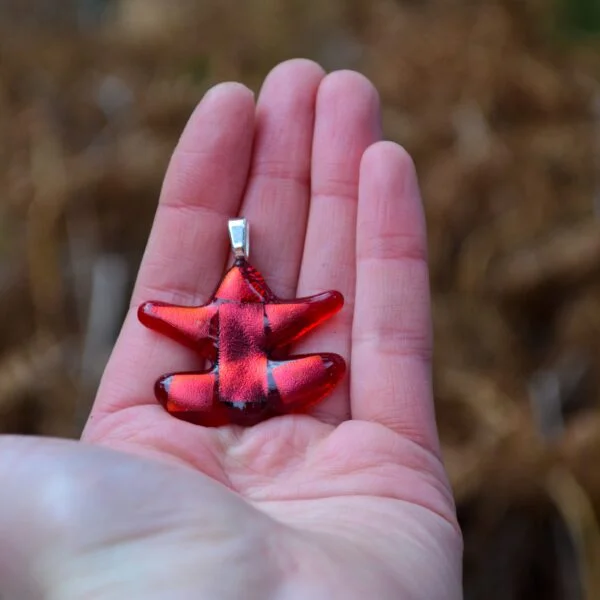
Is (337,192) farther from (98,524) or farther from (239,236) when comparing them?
(98,524)

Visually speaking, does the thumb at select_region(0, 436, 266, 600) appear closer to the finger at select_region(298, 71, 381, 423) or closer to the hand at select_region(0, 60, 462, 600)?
the hand at select_region(0, 60, 462, 600)

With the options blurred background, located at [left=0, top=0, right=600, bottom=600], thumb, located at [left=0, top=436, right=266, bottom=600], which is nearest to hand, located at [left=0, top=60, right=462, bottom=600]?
thumb, located at [left=0, top=436, right=266, bottom=600]

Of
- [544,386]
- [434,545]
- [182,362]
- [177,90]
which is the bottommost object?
[544,386]

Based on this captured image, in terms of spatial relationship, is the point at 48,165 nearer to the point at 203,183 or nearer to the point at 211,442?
the point at 203,183

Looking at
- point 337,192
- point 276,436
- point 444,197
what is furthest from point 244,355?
point 444,197

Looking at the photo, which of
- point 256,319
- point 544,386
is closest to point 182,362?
point 256,319

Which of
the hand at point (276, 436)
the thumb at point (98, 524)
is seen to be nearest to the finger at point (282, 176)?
the hand at point (276, 436)

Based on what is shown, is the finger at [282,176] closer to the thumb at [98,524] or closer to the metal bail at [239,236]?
the metal bail at [239,236]
